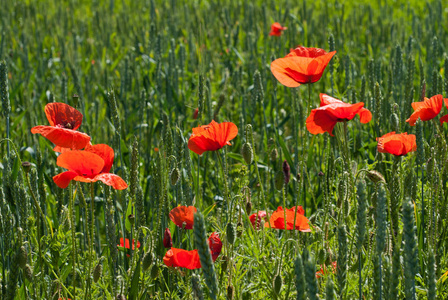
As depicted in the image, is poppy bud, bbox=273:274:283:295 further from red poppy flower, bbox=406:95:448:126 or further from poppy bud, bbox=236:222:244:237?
red poppy flower, bbox=406:95:448:126

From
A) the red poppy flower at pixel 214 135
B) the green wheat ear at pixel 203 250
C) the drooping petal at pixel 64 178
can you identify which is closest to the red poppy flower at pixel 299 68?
the red poppy flower at pixel 214 135

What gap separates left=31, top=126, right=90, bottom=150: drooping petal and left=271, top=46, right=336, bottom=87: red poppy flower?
1.57ft

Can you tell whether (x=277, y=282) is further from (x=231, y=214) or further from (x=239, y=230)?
(x=239, y=230)

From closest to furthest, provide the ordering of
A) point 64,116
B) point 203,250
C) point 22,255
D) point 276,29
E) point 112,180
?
point 203,250, point 22,255, point 112,180, point 64,116, point 276,29

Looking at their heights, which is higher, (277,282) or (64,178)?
(64,178)

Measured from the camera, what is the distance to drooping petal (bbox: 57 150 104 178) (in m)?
1.21

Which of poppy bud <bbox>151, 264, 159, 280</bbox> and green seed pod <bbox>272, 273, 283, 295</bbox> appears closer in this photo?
green seed pod <bbox>272, 273, 283, 295</bbox>

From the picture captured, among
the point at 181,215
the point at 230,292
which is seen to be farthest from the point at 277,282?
the point at 181,215

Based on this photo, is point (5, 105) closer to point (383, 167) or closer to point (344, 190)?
point (344, 190)

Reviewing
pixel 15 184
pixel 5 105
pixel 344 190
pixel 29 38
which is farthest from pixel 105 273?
pixel 29 38

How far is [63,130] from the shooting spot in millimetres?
1258

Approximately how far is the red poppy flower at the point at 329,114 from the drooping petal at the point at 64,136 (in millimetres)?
525

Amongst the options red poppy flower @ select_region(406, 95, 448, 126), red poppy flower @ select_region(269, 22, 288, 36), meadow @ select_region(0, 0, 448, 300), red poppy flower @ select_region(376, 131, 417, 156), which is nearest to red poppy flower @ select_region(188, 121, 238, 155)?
meadow @ select_region(0, 0, 448, 300)

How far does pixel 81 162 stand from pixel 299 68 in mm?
549
